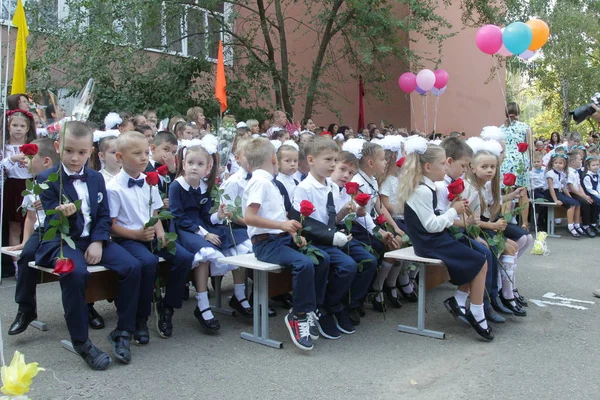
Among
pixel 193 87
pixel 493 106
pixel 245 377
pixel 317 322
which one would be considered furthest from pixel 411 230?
pixel 493 106

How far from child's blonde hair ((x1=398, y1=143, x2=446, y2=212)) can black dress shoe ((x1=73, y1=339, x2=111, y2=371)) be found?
2.49 meters

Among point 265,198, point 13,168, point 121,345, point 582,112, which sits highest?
point 582,112

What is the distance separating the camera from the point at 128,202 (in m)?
4.57

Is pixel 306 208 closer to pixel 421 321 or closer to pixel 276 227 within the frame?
pixel 276 227

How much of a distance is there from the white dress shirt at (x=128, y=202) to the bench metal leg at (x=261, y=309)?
0.97 meters

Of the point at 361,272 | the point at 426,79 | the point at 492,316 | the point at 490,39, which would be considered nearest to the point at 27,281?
the point at 361,272

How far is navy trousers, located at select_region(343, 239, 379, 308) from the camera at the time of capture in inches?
195

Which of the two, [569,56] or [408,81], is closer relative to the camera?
[408,81]

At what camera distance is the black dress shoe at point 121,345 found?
4.10 meters

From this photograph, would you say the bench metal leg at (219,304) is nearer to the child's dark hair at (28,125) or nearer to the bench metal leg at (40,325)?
the bench metal leg at (40,325)

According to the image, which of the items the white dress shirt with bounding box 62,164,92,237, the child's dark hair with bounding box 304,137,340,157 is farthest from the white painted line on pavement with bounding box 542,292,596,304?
the white dress shirt with bounding box 62,164,92,237

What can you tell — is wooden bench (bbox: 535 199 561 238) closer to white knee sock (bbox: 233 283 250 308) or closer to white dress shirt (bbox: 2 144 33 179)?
white knee sock (bbox: 233 283 250 308)

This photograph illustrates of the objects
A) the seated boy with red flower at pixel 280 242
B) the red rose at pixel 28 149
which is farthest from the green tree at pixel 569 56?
the red rose at pixel 28 149

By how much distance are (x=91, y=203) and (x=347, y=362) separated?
2.12 metres
